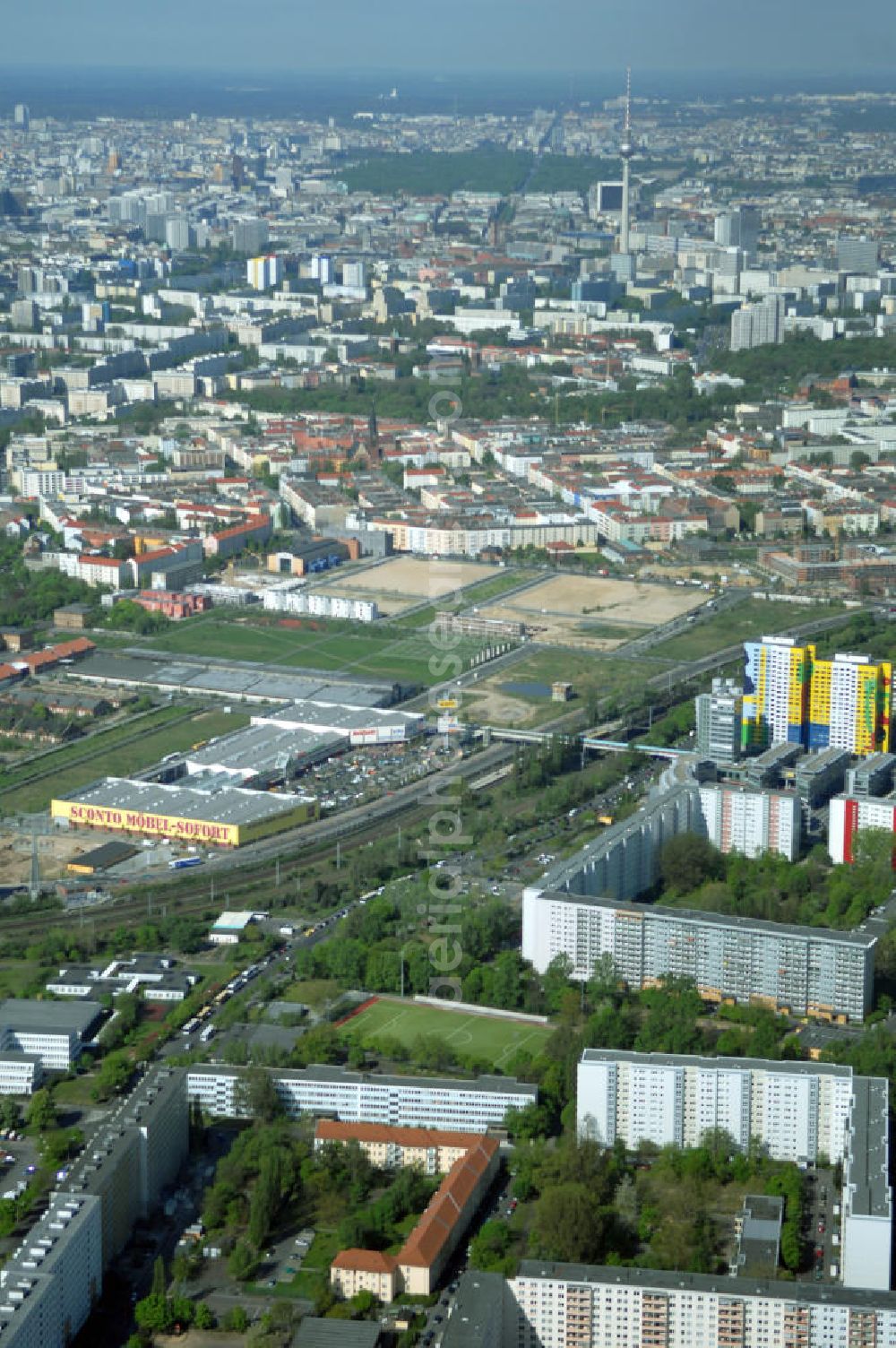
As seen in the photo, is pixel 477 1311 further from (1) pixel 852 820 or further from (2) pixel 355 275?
(2) pixel 355 275

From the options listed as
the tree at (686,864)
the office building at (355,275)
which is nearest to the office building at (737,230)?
the office building at (355,275)

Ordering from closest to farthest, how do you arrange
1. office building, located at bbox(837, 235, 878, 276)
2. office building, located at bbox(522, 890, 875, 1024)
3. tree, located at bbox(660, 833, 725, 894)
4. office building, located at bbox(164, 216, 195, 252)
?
office building, located at bbox(522, 890, 875, 1024) → tree, located at bbox(660, 833, 725, 894) → office building, located at bbox(837, 235, 878, 276) → office building, located at bbox(164, 216, 195, 252)

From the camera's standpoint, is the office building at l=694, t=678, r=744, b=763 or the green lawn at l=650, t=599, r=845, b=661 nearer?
the office building at l=694, t=678, r=744, b=763

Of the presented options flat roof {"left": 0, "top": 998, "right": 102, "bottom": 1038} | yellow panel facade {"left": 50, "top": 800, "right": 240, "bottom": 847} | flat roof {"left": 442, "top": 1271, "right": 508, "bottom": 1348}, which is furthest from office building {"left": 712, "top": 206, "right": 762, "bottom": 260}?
flat roof {"left": 442, "top": 1271, "right": 508, "bottom": 1348}

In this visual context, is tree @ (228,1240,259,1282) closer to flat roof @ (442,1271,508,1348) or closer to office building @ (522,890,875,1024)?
flat roof @ (442,1271,508,1348)

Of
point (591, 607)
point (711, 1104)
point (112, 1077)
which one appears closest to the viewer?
point (711, 1104)

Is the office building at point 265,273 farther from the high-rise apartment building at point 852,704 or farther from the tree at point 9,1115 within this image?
the tree at point 9,1115

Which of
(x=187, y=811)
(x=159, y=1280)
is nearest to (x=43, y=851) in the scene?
(x=187, y=811)
